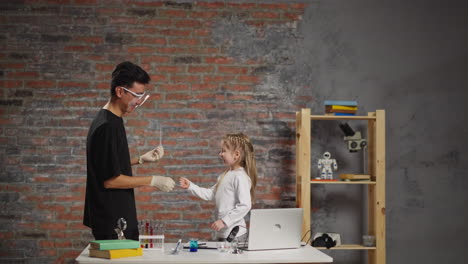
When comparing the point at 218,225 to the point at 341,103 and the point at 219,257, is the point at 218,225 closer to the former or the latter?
the point at 219,257

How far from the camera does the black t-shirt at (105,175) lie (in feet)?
10.2

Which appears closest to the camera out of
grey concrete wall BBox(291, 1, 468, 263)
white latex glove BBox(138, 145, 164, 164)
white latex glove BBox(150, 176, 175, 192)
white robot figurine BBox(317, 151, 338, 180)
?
white latex glove BBox(150, 176, 175, 192)

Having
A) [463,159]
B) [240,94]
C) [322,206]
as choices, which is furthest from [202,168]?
[463,159]

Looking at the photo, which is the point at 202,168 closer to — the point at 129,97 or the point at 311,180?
the point at 311,180

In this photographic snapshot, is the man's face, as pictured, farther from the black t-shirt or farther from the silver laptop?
the silver laptop

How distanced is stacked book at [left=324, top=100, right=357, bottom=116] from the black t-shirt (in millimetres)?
2079

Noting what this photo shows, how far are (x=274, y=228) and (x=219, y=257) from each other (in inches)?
16.0

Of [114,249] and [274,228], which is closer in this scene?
[114,249]

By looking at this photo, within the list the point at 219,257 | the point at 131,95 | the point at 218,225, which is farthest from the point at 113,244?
the point at 131,95

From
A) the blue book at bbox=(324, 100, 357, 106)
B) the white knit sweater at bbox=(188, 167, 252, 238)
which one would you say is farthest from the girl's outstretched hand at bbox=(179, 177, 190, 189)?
the blue book at bbox=(324, 100, 357, 106)

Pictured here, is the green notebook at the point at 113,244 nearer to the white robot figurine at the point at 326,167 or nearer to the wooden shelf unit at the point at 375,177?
the wooden shelf unit at the point at 375,177

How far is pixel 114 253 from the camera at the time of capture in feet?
9.16

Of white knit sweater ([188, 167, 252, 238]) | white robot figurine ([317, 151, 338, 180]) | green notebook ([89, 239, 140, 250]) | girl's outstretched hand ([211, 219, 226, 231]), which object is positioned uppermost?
white robot figurine ([317, 151, 338, 180])

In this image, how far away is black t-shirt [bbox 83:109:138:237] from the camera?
310cm
